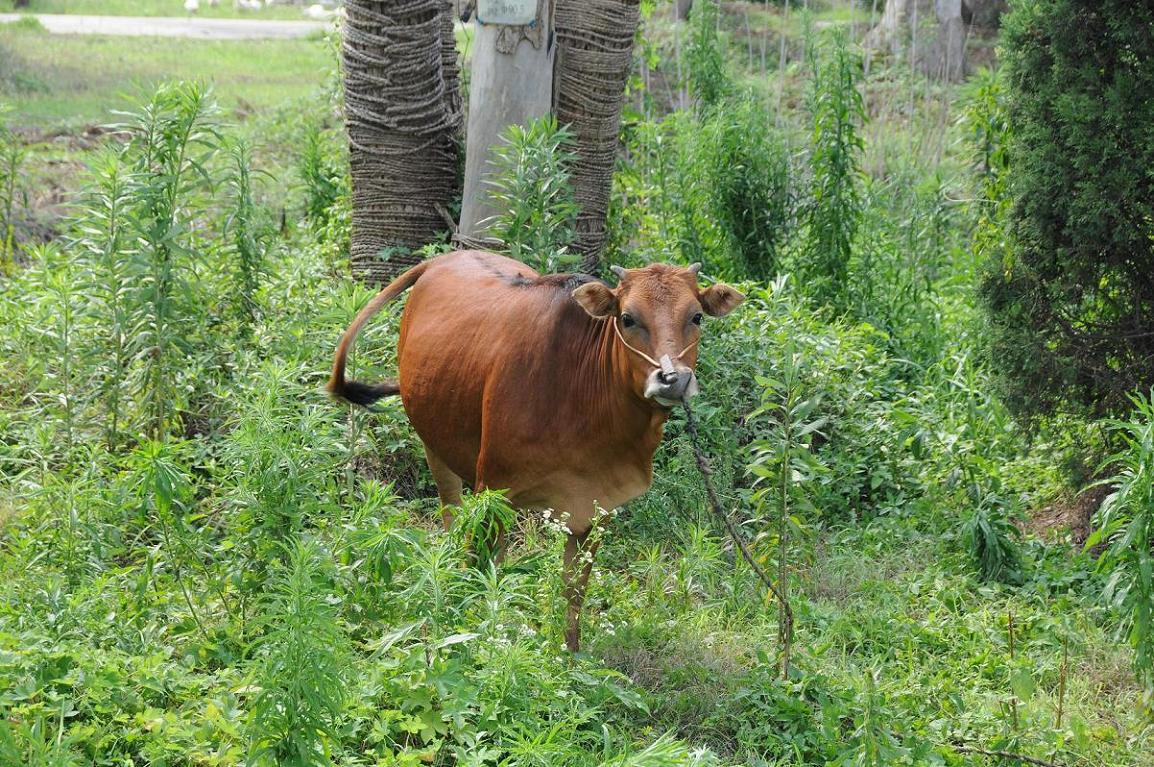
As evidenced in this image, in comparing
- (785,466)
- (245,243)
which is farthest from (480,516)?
(245,243)

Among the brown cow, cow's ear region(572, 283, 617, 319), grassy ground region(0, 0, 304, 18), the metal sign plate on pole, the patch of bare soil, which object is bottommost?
the patch of bare soil

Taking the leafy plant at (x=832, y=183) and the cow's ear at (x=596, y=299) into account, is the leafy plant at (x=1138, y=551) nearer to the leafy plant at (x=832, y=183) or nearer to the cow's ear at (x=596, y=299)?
the cow's ear at (x=596, y=299)

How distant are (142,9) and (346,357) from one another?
1845 cm

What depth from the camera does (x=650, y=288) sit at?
4.70 meters

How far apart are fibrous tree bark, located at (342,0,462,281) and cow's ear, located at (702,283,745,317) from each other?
2982 mm

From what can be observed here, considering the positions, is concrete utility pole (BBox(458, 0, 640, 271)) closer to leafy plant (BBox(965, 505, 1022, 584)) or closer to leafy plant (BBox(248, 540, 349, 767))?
leafy plant (BBox(965, 505, 1022, 584))

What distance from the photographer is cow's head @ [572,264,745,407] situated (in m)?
4.52

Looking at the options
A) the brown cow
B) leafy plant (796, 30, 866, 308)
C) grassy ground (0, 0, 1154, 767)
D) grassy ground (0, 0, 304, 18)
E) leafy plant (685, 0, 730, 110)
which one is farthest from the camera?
grassy ground (0, 0, 304, 18)

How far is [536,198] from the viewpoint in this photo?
6.29 m

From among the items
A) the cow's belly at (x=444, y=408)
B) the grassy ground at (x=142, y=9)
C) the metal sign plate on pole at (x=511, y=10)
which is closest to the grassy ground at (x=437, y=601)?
the cow's belly at (x=444, y=408)

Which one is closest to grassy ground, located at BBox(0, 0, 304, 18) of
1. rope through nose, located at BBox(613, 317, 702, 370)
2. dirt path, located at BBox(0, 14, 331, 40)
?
dirt path, located at BBox(0, 14, 331, 40)

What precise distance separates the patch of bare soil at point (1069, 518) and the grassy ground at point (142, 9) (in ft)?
61.2

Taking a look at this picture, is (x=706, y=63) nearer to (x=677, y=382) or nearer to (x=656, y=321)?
(x=656, y=321)

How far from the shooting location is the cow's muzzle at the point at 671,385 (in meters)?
4.47
